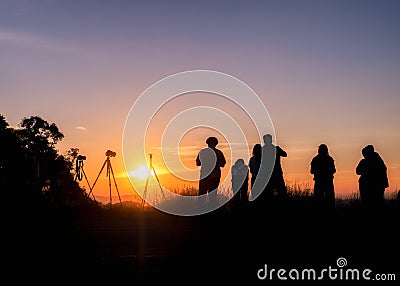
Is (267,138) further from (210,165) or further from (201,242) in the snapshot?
(201,242)

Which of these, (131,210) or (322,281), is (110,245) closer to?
(322,281)

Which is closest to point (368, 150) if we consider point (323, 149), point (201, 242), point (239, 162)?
point (323, 149)

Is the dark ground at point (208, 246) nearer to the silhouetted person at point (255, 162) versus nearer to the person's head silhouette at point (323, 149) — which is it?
the silhouetted person at point (255, 162)

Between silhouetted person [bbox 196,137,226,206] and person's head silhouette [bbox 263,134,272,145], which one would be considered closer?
person's head silhouette [bbox 263,134,272,145]

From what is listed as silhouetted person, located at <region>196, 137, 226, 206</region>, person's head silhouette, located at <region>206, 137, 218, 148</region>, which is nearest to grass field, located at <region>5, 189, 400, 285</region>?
silhouetted person, located at <region>196, 137, 226, 206</region>

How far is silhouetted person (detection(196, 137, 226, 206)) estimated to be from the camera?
19.2 meters

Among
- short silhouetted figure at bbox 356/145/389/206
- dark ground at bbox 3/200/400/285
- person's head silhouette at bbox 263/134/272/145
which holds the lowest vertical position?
dark ground at bbox 3/200/400/285

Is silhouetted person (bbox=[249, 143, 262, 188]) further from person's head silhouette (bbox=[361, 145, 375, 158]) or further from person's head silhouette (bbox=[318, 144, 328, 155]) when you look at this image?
person's head silhouette (bbox=[361, 145, 375, 158])

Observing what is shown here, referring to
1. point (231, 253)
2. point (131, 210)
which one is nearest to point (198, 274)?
point (231, 253)

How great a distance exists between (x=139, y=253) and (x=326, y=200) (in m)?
8.89

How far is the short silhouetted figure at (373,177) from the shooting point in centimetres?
1694

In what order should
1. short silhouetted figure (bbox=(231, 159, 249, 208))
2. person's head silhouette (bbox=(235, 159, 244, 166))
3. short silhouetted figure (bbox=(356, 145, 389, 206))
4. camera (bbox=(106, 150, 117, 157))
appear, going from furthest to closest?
1. camera (bbox=(106, 150, 117, 157))
2. person's head silhouette (bbox=(235, 159, 244, 166))
3. short silhouetted figure (bbox=(231, 159, 249, 208))
4. short silhouetted figure (bbox=(356, 145, 389, 206))

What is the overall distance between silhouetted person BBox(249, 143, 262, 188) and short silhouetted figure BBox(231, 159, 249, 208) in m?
0.90

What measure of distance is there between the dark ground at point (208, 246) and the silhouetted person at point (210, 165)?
0.81 metres
